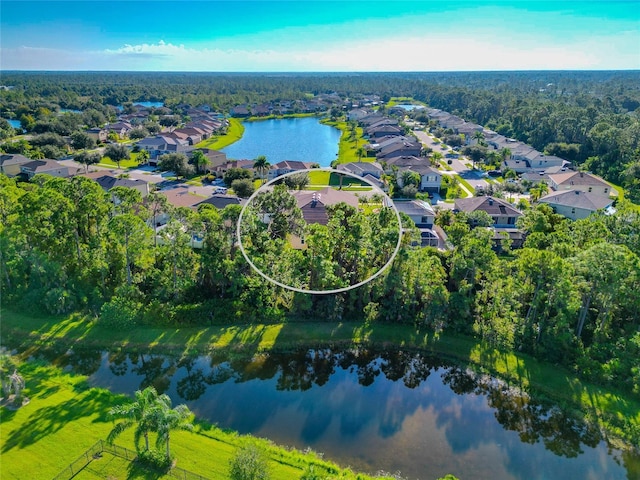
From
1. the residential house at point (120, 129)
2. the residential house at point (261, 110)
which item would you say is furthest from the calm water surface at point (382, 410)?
the residential house at point (261, 110)

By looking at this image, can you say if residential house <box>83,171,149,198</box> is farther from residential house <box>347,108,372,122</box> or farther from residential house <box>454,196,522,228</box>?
residential house <box>347,108,372,122</box>

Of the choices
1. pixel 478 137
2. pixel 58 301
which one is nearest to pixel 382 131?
pixel 478 137

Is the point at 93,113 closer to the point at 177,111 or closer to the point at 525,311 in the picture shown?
the point at 177,111

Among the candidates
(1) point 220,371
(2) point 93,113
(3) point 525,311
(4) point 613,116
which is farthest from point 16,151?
(4) point 613,116

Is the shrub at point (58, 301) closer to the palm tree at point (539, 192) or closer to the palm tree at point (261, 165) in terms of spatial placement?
the palm tree at point (261, 165)

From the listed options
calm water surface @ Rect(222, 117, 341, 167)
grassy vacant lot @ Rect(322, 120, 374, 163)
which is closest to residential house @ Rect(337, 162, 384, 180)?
calm water surface @ Rect(222, 117, 341, 167)
